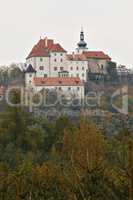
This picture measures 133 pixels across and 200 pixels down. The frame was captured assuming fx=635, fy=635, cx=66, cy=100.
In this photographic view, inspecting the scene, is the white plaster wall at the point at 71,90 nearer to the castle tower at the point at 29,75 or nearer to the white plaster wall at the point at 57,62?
the castle tower at the point at 29,75

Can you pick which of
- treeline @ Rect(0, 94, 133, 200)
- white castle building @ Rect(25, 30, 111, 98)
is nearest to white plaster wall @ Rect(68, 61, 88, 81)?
white castle building @ Rect(25, 30, 111, 98)

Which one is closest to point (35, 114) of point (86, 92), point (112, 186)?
point (86, 92)

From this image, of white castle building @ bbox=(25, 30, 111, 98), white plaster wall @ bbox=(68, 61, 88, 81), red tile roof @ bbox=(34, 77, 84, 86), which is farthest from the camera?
white plaster wall @ bbox=(68, 61, 88, 81)

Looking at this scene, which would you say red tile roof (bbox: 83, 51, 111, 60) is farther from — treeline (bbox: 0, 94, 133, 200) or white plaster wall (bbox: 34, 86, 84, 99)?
treeline (bbox: 0, 94, 133, 200)

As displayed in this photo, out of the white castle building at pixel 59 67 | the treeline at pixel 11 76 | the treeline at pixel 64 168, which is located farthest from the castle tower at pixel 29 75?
the treeline at pixel 64 168

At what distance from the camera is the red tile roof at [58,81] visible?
58125 mm

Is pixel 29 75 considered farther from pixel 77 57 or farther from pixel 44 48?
pixel 77 57

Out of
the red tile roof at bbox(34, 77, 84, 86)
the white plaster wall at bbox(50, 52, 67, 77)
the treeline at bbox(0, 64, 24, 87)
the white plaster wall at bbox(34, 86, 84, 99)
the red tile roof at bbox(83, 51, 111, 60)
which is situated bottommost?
the white plaster wall at bbox(34, 86, 84, 99)

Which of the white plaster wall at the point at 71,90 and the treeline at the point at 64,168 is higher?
the white plaster wall at the point at 71,90

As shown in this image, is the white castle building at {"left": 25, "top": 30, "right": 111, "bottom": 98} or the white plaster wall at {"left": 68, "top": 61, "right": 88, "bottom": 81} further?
the white plaster wall at {"left": 68, "top": 61, "right": 88, "bottom": 81}

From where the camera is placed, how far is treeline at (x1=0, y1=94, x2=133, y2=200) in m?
12.7

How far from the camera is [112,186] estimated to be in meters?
13.0

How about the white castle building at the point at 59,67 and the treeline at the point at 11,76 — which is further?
the treeline at the point at 11,76

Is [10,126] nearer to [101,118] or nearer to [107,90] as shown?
[101,118]
